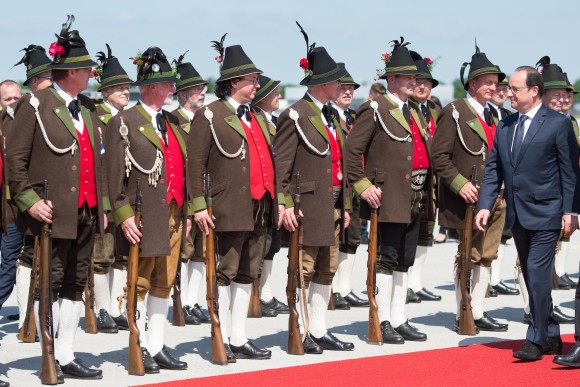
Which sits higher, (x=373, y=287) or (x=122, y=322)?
(x=373, y=287)

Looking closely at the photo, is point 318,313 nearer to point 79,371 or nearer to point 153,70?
point 79,371

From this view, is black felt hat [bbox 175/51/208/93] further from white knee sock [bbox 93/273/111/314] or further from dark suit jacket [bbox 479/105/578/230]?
dark suit jacket [bbox 479/105/578/230]

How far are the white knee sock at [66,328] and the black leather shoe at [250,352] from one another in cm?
132

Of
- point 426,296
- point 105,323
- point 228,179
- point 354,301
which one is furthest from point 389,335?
point 426,296

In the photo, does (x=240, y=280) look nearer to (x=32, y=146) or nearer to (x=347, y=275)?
(x=32, y=146)

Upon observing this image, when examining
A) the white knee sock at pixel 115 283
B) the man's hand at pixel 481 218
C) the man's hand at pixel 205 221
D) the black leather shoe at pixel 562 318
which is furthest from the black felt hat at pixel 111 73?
the black leather shoe at pixel 562 318

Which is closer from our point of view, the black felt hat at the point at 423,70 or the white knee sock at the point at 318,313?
the white knee sock at the point at 318,313

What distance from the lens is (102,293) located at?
10.3 meters

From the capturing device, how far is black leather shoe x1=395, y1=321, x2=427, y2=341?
9.55 m

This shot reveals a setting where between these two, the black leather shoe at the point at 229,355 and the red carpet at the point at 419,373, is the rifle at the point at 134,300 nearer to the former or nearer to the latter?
the red carpet at the point at 419,373

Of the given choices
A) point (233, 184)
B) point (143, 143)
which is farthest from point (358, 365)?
point (143, 143)

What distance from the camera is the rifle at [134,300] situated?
8.06 metres

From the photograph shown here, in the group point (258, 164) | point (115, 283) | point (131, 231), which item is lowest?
point (115, 283)

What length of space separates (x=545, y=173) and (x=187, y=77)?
4.01 metres
